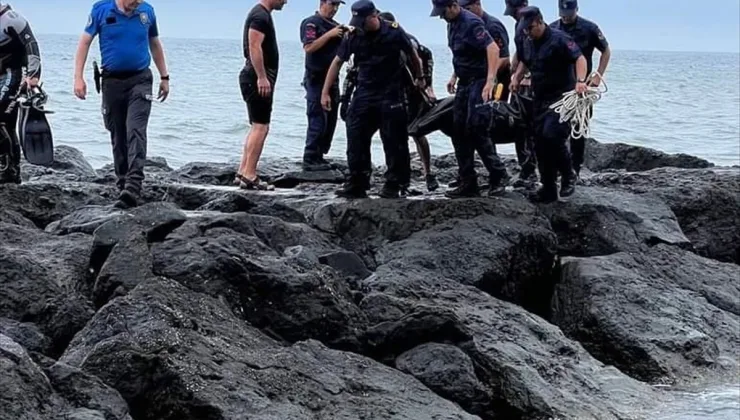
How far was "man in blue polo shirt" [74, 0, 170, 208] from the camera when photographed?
10648 mm

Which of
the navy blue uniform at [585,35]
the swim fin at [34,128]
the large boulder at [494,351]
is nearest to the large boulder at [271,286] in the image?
the large boulder at [494,351]

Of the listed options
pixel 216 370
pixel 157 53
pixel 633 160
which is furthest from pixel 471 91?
pixel 633 160

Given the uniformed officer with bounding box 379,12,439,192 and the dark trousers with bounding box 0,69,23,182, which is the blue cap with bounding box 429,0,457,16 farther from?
the dark trousers with bounding box 0,69,23,182

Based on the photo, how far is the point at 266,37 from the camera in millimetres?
11422

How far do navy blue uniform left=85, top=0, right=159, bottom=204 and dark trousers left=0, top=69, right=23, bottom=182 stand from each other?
0.76 m

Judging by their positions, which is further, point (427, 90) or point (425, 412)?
point (427, 90)

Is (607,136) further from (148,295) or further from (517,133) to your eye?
(148,295)

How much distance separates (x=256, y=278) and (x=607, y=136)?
23.4 m

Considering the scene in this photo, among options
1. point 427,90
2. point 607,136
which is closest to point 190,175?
point 427,90

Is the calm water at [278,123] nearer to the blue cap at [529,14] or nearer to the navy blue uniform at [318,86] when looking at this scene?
the navy blue uniform at [318,86]

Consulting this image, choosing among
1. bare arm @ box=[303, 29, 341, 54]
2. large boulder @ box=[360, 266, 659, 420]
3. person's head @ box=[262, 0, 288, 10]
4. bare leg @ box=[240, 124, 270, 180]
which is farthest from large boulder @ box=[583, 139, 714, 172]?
large boulder @ box=[360, 266, 659, 420]

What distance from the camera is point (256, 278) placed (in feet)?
26.1

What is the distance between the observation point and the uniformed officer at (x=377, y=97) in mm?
10992

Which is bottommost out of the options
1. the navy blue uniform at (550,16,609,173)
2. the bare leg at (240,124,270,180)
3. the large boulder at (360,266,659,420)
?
the large boulder at (360,266,659,420)
